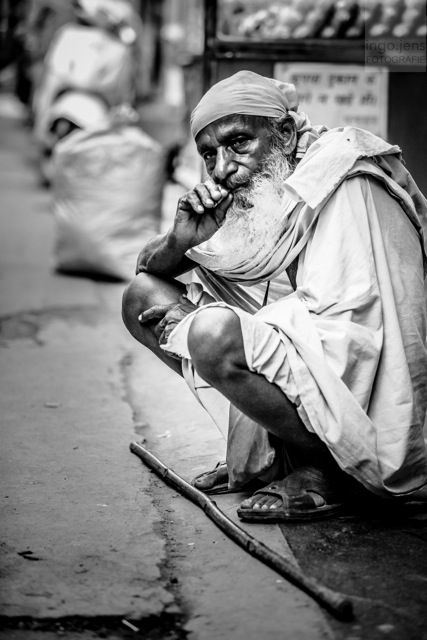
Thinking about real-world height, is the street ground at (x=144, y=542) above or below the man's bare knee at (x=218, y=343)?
below

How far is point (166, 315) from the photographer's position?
3.20m

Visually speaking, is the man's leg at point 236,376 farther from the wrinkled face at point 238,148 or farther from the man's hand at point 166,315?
the wrinkled face at point 238,148

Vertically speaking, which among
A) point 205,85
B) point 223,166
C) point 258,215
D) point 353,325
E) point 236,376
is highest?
point 205,85

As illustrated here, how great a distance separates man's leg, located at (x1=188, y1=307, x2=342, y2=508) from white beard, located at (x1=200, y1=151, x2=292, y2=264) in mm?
448

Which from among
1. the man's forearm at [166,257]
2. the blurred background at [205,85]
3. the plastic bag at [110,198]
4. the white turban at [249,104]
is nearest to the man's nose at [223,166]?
the white turban at [249,104]

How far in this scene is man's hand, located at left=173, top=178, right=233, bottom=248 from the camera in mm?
3135

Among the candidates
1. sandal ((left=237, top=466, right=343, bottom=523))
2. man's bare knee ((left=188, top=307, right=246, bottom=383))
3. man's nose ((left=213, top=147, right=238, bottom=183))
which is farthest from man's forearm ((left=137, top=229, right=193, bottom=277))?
sandal ((left=237, top=466, right=343, bottom=523))

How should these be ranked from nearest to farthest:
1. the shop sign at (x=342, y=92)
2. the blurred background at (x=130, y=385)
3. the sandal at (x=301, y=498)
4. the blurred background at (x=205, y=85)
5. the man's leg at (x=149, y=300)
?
the blurred background at (x=130, y=385) < the sandal at (x=301, y=498) < the man's leg at (x=149, y=300) < the blurred background at (x=205, y=85) < the shop sign at (x=342, y=92)

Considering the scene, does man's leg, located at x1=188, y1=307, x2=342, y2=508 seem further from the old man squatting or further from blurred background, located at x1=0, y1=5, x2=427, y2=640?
blurred background, located at x1=0, y1=5, x2=427, y2=640

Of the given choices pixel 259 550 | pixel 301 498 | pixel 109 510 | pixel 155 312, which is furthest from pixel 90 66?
pixel 259 550

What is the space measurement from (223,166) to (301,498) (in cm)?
109

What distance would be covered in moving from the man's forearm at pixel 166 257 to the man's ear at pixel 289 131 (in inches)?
18.4

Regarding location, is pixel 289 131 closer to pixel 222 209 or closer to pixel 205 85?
pixel 222 209

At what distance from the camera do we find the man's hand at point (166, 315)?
3158 mm
